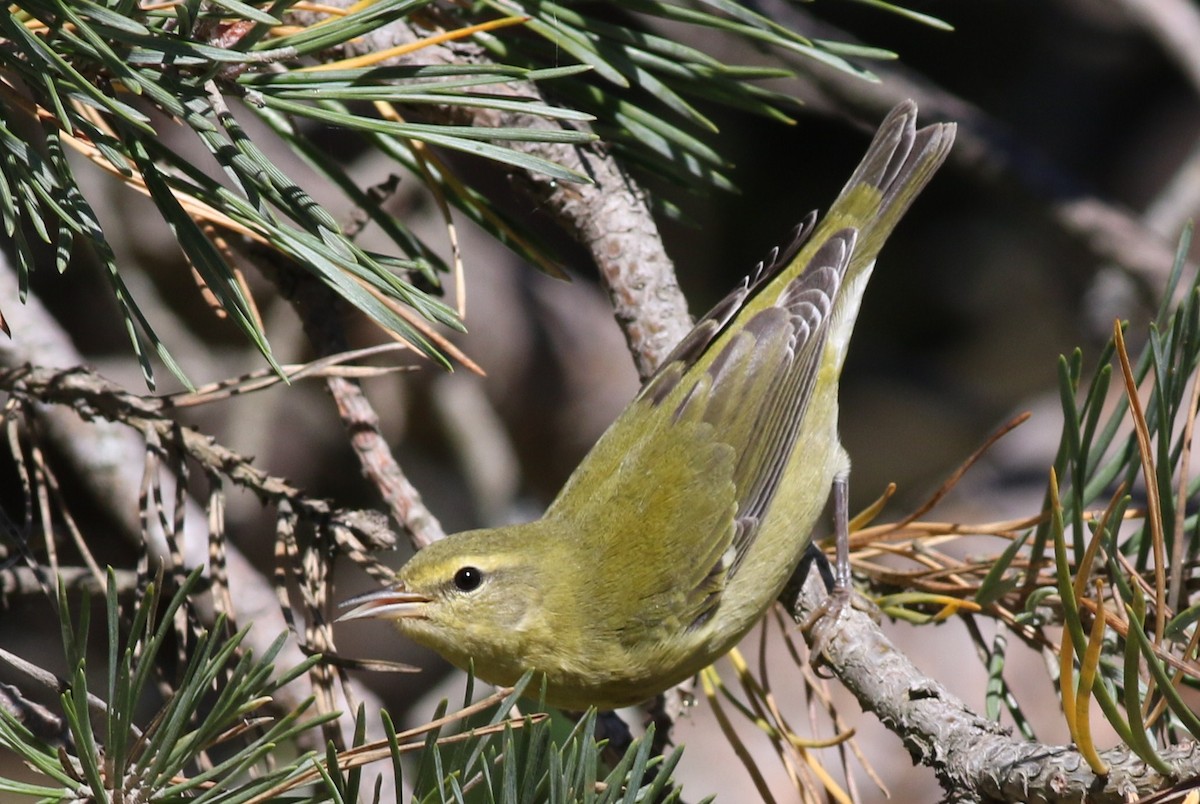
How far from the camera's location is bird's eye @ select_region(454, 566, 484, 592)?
8.34ft

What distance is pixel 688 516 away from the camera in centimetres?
289

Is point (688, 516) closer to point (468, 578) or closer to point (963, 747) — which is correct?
point (468, 578)

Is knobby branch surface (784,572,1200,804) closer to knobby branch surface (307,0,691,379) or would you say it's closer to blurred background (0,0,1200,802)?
knobby branch surface (307,0,691,379)

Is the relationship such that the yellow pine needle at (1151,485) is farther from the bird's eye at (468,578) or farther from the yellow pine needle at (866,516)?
the bird's eye at (468,578)

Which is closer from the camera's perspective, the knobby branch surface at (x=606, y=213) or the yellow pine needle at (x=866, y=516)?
the knobby branch surface at (x=606, y=213)

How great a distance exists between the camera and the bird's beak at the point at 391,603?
2.49 m

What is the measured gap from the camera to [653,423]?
300cm

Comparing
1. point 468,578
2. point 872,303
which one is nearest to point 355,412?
point 468,578

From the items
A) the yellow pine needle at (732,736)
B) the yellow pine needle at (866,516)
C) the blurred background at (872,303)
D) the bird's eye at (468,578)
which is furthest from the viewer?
the blurred background at (872,303)

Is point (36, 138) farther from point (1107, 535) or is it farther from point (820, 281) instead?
point (1107, 535)


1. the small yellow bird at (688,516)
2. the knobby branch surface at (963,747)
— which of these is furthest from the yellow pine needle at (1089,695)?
the small yellow bird at (688,516)

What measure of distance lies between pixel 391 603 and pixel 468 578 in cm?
18

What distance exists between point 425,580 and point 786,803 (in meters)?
2.86

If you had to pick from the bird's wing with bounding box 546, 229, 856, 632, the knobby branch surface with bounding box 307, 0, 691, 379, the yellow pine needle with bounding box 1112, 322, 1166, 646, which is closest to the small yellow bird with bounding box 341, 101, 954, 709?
the bird's wing with bounding box 546, 229, 856, 632
